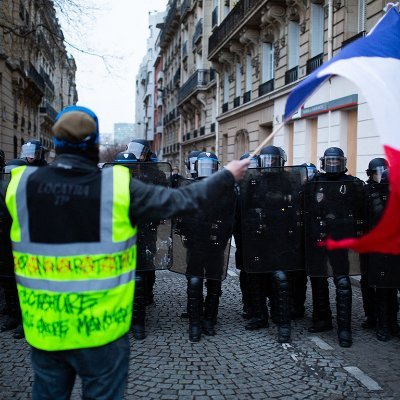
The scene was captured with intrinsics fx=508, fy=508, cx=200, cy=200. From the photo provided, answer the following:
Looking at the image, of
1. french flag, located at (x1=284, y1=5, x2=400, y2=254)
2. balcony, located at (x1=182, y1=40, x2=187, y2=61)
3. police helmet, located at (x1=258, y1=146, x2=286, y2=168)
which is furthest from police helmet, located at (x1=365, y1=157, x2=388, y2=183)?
balcony, located at (x1=182, y1=40, x2=187, y2=61)

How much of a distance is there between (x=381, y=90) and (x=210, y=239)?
2.52 metres

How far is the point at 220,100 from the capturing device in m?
25.6

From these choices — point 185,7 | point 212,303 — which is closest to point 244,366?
point 212,303

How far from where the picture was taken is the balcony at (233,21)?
18.8 meters

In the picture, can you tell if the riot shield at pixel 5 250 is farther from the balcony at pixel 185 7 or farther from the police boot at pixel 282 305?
the balcony at pixel 185 7

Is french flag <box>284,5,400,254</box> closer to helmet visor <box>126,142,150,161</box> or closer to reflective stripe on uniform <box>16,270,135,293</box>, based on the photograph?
reflective stripe on uniform <box>16,270,135,293</box>

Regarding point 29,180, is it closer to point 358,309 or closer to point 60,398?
point 60,398

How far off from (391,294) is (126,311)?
3.55 meters

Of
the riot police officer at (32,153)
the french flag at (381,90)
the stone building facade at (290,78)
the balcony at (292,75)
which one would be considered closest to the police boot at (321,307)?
the french flag at (381,90)

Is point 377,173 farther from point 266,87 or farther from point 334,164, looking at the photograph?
point 266,87

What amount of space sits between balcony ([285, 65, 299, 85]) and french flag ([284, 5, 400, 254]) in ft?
39.2

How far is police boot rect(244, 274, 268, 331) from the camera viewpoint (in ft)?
17.1

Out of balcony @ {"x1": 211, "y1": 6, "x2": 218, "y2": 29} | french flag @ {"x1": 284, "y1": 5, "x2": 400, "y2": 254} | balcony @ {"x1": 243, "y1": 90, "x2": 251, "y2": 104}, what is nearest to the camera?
french flag @ {"x1": 284, "y1": 5, "x2": 400, "y2": 254}

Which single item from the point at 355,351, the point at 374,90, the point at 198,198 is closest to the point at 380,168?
the point at 355,351
